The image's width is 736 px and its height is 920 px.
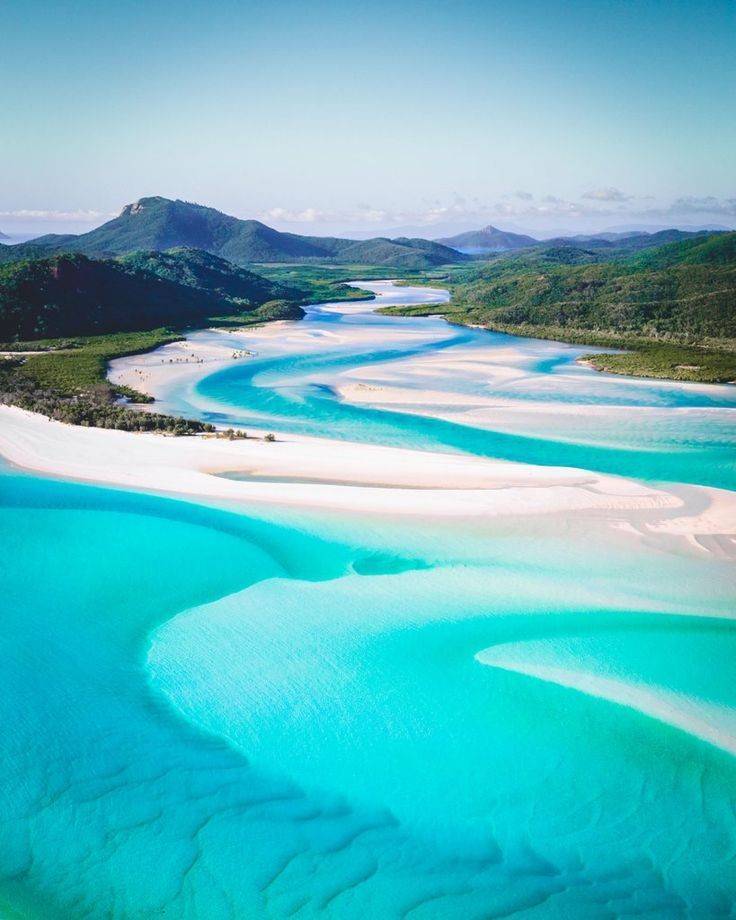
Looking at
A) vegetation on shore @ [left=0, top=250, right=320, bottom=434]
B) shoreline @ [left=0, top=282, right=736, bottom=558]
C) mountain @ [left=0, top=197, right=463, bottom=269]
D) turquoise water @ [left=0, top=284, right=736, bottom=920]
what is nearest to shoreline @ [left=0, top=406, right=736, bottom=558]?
shoreline @ [left=0, top=282, right=736, bottom=558]

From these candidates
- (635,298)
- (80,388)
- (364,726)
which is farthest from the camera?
(635,298)

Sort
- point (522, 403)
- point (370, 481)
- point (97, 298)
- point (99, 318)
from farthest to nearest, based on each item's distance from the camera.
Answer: point (97, 298) < point (99, 318) < point (522, 403) < point (370, 481)

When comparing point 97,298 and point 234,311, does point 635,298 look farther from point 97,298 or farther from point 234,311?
point 97,298

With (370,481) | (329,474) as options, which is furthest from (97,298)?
(370,481)

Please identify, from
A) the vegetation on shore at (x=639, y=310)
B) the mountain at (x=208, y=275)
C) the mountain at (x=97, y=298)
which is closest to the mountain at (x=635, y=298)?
the vegetation on shore at (x=639, y=310)

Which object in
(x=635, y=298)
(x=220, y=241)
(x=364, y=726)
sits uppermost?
(x=220, y=241)

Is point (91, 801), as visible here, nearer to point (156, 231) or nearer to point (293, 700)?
point (293, 700)
